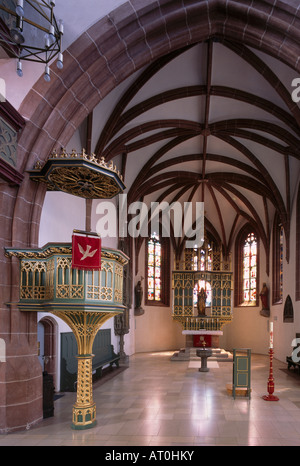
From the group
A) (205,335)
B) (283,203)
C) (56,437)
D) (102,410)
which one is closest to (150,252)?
(205,335)

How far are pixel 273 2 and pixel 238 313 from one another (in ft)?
53.9

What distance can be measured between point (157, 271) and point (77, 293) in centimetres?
1567

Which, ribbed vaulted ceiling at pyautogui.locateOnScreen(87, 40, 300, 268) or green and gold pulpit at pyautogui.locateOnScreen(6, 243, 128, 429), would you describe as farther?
ribbed vaulted ceiling at pyautogui.locateOnScreen(87, 40, 300, 268)

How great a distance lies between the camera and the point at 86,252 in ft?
22.6

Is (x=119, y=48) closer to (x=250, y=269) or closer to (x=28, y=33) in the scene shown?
(x=28, y=33)

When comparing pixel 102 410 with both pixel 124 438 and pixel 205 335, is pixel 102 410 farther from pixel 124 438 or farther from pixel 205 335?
pixel 205 335

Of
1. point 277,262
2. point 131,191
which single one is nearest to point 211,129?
point 131,191

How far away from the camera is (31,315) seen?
7.57 meters

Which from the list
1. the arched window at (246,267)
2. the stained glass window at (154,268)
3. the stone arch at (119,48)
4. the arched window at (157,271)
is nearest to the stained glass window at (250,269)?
the arched window at (246,267)

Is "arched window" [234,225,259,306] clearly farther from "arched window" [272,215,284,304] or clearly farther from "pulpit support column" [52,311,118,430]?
"pulpit support column" [52,311,118,430]

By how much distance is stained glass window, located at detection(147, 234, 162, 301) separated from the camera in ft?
71.6

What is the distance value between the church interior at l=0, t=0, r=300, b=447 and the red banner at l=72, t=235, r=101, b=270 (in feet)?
0.13

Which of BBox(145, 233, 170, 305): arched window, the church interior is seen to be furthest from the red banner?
→ BBox(145, 233, 170, 305): arched window

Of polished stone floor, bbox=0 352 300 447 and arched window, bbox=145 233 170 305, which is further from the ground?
arched window, bbox=145 233 170 305
